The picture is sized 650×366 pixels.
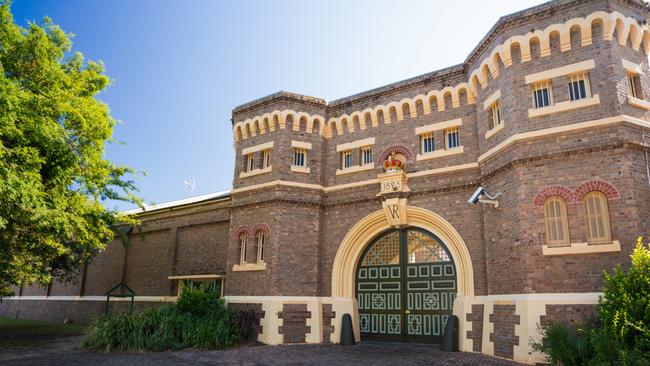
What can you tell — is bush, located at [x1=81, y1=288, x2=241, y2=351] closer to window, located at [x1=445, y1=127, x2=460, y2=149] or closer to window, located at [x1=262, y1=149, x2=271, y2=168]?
window, located at [x1=262, y1=149, x2=271, y2=168]

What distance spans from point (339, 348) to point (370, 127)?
26.1 ft

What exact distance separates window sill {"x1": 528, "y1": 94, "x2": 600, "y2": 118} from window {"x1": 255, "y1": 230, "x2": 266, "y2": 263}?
9.91 metres

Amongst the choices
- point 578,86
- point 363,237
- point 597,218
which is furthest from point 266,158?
point 597,218

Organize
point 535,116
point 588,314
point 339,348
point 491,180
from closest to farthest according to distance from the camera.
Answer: point 588,314, point 535,116, point 491,180, point 339,348

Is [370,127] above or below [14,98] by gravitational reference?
above

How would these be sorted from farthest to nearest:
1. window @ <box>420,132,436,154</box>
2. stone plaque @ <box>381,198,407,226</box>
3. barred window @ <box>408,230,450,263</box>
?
1. window @ <box>420,132,436,154</box>
2. stone plaque @ <box>381,198,407,226</box>
3. barred window @ <box>408,230,450,263</box>

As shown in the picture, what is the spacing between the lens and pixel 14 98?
11148 mm

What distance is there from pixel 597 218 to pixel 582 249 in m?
0.89

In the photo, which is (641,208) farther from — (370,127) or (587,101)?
(370,127)

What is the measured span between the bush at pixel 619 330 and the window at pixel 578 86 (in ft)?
14.9

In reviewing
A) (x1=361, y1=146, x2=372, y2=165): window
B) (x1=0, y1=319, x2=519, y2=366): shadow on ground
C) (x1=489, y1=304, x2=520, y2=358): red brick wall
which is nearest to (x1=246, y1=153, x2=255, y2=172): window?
(x1=361, y1=146, x2=372, y2=165): window

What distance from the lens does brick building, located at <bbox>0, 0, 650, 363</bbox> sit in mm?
10945

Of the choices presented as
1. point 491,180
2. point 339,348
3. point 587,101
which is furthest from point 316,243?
point 587,101

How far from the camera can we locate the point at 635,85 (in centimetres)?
1200
